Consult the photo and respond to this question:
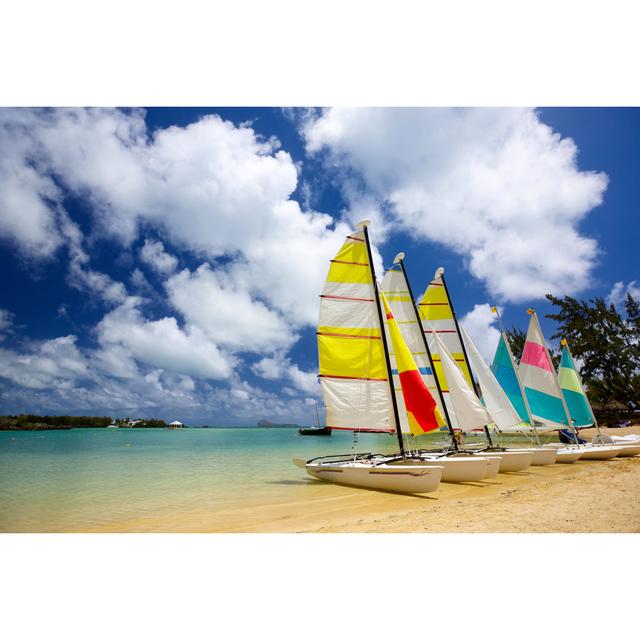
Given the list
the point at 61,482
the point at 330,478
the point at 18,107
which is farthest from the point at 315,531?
the point at 61,482

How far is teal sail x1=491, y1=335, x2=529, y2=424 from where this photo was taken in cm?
1295

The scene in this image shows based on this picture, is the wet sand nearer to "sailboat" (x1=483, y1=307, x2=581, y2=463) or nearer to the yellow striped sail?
"sailboat" (x1=483, y1=307, x2=581, y2=463)

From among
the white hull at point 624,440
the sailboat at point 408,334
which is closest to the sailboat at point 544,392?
the white hull at point 624,440

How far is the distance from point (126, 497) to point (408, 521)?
7.24 metres

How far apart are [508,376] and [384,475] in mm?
7680

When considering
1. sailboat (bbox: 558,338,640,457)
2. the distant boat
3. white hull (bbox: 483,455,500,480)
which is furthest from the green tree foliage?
the distant boat

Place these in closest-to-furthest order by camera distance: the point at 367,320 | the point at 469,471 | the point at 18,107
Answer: the point at 18,107 → the point at 469,471 → the point at 367,320

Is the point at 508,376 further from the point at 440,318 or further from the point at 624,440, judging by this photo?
the point at 624,440

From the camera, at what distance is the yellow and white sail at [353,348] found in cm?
909

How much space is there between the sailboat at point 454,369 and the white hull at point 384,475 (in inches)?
116

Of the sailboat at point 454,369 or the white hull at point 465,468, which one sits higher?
the sailboat at point 454,369

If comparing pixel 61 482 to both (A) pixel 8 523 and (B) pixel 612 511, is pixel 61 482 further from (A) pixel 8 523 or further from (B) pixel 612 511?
(B) pixel 612 511

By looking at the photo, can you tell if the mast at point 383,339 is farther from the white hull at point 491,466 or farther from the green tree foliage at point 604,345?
the green tree foliage at point 604,345

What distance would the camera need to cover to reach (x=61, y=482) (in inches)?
460
